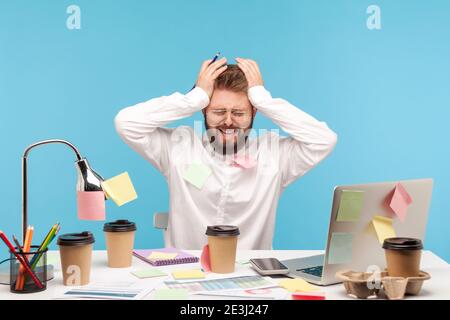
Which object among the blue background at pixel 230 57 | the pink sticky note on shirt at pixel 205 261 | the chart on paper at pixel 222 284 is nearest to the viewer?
the chart on paper at pixel 222 284

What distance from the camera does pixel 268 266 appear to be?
5.51 ft

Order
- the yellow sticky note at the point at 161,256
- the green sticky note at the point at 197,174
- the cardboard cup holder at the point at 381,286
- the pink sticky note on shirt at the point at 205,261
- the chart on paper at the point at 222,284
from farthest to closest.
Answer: the green sticky note at the point at 197,174 < the yellow sticky note at the point at 161,256 < the pink sticky note on shirt at the point at 205,261 < the chart on paper at the point at 222,284 < the cardboard cup holder at the point at 381,286

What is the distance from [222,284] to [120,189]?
449 mm

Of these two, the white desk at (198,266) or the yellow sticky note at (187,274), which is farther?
the yellow sticky note at (187,274)

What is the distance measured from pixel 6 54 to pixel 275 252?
2168 mm

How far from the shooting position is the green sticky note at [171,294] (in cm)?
138

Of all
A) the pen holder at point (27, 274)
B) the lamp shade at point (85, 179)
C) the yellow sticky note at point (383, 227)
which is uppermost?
the lamp shade at point (85, 179)

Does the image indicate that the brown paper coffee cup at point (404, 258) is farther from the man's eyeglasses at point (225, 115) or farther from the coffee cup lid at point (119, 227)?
the man's eyeglasses at point (225, 115)

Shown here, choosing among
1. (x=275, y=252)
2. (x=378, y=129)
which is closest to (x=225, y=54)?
(x=378, y=129)

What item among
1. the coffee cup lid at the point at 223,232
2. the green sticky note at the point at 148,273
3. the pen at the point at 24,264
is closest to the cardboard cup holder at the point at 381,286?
the coffee cup lid at the point at 223,232

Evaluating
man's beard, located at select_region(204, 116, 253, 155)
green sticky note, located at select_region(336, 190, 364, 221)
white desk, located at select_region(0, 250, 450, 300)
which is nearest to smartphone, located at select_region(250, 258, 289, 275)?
white desk, located at select_region(0, 250, 450, 300)

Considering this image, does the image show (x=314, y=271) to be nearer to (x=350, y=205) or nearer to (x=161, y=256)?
(x=350, y=205)

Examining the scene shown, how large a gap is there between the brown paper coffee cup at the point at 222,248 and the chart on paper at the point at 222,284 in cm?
8
